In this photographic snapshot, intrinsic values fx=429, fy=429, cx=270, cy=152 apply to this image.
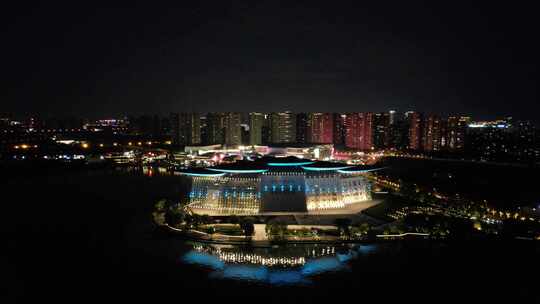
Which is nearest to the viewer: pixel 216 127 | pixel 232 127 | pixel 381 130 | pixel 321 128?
pixel 381 130

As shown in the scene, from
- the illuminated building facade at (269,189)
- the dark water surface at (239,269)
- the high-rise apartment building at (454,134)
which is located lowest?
the dark water surface at (239,269)

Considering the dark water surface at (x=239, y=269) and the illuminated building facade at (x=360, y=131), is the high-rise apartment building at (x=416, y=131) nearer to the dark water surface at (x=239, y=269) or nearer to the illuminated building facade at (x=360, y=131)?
the illuminated building facade at (x=360, y=131)

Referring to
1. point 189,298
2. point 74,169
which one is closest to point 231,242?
point 189,298

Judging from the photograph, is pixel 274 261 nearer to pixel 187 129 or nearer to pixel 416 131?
pixel 416 131

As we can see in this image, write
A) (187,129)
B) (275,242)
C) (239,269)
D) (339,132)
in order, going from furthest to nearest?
1. (187,129)
2. (339,132)
3. (275,242)
4. (239,269)

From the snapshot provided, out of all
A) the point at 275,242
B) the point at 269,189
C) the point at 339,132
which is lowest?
the point at 275,242

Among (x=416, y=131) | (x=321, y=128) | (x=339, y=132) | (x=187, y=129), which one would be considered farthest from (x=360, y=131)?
(x=187, y=129)

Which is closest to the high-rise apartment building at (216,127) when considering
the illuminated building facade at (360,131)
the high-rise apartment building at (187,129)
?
the high-rise apartment building at (187,129)
